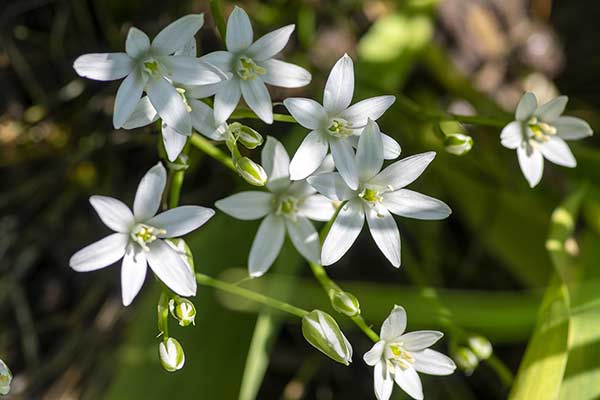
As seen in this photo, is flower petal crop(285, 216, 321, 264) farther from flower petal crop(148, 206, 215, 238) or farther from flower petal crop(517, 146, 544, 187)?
flower petal crop(517, 146, 544, 187)

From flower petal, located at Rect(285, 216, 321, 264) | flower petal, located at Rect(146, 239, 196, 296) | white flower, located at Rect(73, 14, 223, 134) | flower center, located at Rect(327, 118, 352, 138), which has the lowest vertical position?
flower petal, located at Rect(285, 216, 321, 264)

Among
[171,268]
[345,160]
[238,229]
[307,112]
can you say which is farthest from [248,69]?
[238,229]

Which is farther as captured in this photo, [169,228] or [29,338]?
[29,338]

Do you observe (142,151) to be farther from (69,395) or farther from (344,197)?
(344,197)

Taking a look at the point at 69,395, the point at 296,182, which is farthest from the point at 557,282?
the point at 69,395

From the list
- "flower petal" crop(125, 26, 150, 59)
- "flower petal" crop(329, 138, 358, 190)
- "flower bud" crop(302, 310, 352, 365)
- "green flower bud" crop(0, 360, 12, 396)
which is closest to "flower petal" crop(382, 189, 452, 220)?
"flower petal" crop(329, 138, 358, 190)

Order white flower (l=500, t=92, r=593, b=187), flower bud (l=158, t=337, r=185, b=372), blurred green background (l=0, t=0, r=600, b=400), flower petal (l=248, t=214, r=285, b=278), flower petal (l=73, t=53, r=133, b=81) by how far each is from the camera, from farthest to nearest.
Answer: blurred green background (l=0, t=0, r=600, b=400), white flower (l=500, t=92, r=593, b=187), flower petal (l=248, t=214, r=285, b=278), flower bud (l=158, t=337, r=185, b=372), flower petal (l=73, t=53, r=133, b=81)

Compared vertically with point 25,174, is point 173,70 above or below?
above

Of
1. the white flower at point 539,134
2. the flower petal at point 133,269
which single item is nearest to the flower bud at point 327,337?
the flower petal at point 133,269
